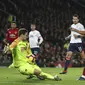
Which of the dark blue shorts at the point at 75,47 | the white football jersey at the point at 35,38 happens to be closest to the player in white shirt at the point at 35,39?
the white football jersey at the point at 35,38

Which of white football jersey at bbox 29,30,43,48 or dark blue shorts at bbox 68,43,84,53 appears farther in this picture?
white football jersey at bbox 29,30,43,48

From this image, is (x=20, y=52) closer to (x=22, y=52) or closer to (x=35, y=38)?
(x=22, y=52)

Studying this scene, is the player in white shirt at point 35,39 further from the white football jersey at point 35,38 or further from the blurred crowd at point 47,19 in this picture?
the blurred crowd at point 47,19

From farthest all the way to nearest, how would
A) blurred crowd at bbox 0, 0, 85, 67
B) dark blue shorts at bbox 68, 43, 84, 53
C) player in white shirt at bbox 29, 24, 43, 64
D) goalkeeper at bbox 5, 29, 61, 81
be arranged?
1. blurred crowd at bbox 0, 0, 85, 67
2. player in white shirt at bbox 29, 24, 43, 64
3. dark blue shorts at bbox 68, 43, 84, 53
4. goalkeeper at bbox 5, 29, 61, 81

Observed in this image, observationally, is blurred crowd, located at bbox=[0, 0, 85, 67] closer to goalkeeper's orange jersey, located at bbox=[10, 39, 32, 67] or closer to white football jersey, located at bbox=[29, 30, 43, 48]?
white football jersey, located at bbox=[29, 30, 43, 48]

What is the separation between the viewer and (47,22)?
30.1m

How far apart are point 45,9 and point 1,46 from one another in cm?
869

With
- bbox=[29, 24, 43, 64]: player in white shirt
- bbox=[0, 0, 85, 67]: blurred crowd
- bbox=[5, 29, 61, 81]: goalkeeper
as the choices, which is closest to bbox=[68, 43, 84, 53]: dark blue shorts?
bbox=[29, 24, 43, 64]: player in white shirt

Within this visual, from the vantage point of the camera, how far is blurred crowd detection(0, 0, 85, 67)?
2512 centimetres

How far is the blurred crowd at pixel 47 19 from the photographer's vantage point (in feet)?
82.4

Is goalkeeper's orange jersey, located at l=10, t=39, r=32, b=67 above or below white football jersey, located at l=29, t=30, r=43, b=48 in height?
below

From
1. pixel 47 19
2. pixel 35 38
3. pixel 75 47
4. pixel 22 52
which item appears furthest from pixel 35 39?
pixel 47 19

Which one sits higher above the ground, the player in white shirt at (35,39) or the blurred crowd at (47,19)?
the blurred crowd at (47,19)

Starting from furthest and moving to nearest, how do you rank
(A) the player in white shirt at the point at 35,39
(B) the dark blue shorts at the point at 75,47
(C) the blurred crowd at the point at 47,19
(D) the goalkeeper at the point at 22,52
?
1. (C) the blurred crowd at the point at 47,19
2. (A) the player in white shirt at the point at 35,39
3. (B) the dark blue shorts at the point at 75,47
4. (D) the goalkeeper at the point at 22,52
